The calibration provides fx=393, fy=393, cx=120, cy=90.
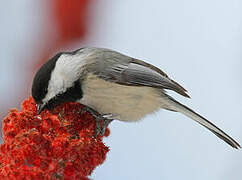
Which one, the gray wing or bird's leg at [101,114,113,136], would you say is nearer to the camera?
bird's leg at [101,114,113,136]

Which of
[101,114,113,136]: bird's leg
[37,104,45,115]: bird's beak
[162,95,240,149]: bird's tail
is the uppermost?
[37,104,45,115]: bird's beak

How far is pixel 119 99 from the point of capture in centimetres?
149

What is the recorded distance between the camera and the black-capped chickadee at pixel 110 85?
4.50 feet

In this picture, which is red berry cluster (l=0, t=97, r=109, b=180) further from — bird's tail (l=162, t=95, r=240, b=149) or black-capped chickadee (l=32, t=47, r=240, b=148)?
bird's tail (l=162, t=95, r=240, b=149)

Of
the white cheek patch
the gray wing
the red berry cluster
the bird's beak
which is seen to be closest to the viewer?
the red berry cluster

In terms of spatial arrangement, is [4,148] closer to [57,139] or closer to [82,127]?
[57,139]

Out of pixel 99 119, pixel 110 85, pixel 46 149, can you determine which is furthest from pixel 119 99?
pixel 46 149

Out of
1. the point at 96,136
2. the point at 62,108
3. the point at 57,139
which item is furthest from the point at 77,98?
the point at 57,139

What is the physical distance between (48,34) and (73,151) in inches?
21.2

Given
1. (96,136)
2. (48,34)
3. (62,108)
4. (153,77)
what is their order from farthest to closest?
1. (153,77)
2. (48,34)
3. (62,108)
4. (96,136)

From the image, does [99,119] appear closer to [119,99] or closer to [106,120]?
[106,120]

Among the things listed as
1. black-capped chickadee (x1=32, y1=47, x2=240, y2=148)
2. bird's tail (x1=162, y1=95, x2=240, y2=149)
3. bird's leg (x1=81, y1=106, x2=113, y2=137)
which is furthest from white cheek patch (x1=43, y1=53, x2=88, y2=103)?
bird's tail (x1=162, y1=95, x2=240, y2=149)

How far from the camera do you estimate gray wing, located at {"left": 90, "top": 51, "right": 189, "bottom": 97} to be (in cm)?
152

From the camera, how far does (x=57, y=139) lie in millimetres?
1053
